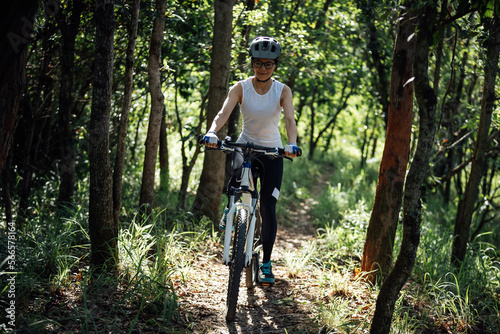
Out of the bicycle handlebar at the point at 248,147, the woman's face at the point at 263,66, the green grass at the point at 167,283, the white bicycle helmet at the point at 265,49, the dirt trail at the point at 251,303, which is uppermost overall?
the white bicycle helmet at the point at 265,49

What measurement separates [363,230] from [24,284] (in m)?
4.34

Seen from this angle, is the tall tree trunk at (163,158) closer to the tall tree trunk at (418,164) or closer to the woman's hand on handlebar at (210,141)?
the woman's hand on handlebar at (210,141)

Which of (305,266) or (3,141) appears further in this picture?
(305,266)

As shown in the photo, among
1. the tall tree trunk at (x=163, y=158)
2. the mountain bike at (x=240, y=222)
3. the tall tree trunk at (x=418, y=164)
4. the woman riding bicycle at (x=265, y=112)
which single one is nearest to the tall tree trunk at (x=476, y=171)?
the tall tree trunk at (x=418, y=164)

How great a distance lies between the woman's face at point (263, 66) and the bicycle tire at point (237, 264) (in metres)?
1.28

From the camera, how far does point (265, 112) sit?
3.81 metres

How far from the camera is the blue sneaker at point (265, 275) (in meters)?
3.90

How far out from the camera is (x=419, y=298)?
13.0 feet

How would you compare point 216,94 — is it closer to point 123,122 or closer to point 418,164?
point 123,122

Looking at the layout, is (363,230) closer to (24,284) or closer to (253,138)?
(253,138)

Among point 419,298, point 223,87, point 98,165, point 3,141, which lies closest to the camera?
point 3,141

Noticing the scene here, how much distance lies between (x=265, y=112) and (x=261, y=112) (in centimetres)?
4

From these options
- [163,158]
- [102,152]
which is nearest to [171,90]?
[163,158]

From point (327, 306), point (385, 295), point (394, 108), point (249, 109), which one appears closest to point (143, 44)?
point (249, 109)
